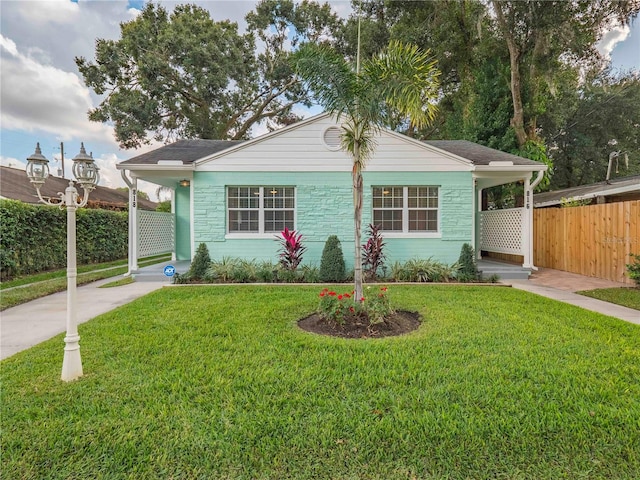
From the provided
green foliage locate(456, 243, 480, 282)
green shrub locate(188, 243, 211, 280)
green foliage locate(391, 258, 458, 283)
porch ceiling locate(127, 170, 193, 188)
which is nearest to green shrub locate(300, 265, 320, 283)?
green foliage locate(391, 258, 458, 283)

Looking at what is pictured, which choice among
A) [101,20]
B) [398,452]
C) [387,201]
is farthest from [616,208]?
[101,20]

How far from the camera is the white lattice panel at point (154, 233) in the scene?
358 inches

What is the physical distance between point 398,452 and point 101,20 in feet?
63.4

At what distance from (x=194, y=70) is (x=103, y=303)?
15.7 metres

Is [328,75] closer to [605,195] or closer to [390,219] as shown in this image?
[390,219]

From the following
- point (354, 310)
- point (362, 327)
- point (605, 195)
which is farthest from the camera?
point (605, 195)

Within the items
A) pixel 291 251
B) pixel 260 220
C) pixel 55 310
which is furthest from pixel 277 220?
pixel 55 310

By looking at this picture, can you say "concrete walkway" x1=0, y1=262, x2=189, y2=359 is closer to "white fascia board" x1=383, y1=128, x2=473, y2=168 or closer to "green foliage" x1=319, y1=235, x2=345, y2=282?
"green foliage" x1=319, y1=235, x2=345, y2=282

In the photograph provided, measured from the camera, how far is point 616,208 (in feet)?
26.4

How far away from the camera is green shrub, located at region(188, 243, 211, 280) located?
27.5 feet

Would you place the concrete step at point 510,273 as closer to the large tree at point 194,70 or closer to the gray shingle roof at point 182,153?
the gray shingle roof at point 182,153

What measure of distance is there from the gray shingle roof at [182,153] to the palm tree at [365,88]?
5.41 meters

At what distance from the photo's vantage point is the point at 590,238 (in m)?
8.82

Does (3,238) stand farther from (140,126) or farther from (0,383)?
(140,126)
